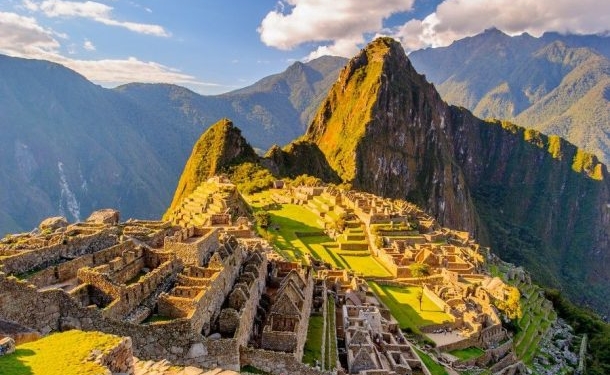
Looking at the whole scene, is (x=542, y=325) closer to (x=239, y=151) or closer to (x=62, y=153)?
(x=239, y=151)

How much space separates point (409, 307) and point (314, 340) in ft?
53.2

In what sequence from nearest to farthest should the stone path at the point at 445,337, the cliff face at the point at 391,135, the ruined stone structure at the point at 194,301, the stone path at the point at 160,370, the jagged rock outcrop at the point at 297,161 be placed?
the stone path at the point at 160,370 < the ruined stone structure at the point at 194,301 < the stone path at the point at 445,337 < the jagged rock outcrop at the point at 297,161 < the cliff face at the point at 391,135

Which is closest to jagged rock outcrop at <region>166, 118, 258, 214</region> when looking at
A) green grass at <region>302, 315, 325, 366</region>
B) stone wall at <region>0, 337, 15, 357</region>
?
green grass at <region>302, 315, 325, 366</region>

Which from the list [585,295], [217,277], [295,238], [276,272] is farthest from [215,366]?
[585,295]

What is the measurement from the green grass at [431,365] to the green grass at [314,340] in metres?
6.78

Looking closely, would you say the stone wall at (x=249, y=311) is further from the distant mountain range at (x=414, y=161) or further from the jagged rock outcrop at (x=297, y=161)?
the distant mountain range at (x=414, y=161)

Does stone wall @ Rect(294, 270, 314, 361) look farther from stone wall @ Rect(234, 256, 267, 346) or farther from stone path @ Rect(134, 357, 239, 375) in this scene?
stone path @ Rect(134, 357, 239, 375)

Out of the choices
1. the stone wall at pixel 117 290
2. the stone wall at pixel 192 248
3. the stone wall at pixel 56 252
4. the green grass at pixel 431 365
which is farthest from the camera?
the green grass at pixel 431 365

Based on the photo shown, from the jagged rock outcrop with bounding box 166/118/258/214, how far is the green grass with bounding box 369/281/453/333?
5424 centimetres

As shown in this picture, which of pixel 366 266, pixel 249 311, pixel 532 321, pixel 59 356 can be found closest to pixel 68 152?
pixel 366 266

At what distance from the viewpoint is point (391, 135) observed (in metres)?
162

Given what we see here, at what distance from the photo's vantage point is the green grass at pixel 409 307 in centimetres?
3184

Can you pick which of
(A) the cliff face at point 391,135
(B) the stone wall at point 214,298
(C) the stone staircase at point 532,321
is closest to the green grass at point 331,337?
(B) the stone wall at point 214,298

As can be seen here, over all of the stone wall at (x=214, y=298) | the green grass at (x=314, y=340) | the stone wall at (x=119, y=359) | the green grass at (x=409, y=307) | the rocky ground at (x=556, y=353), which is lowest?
the rocky ground at (x=556, y=353)
